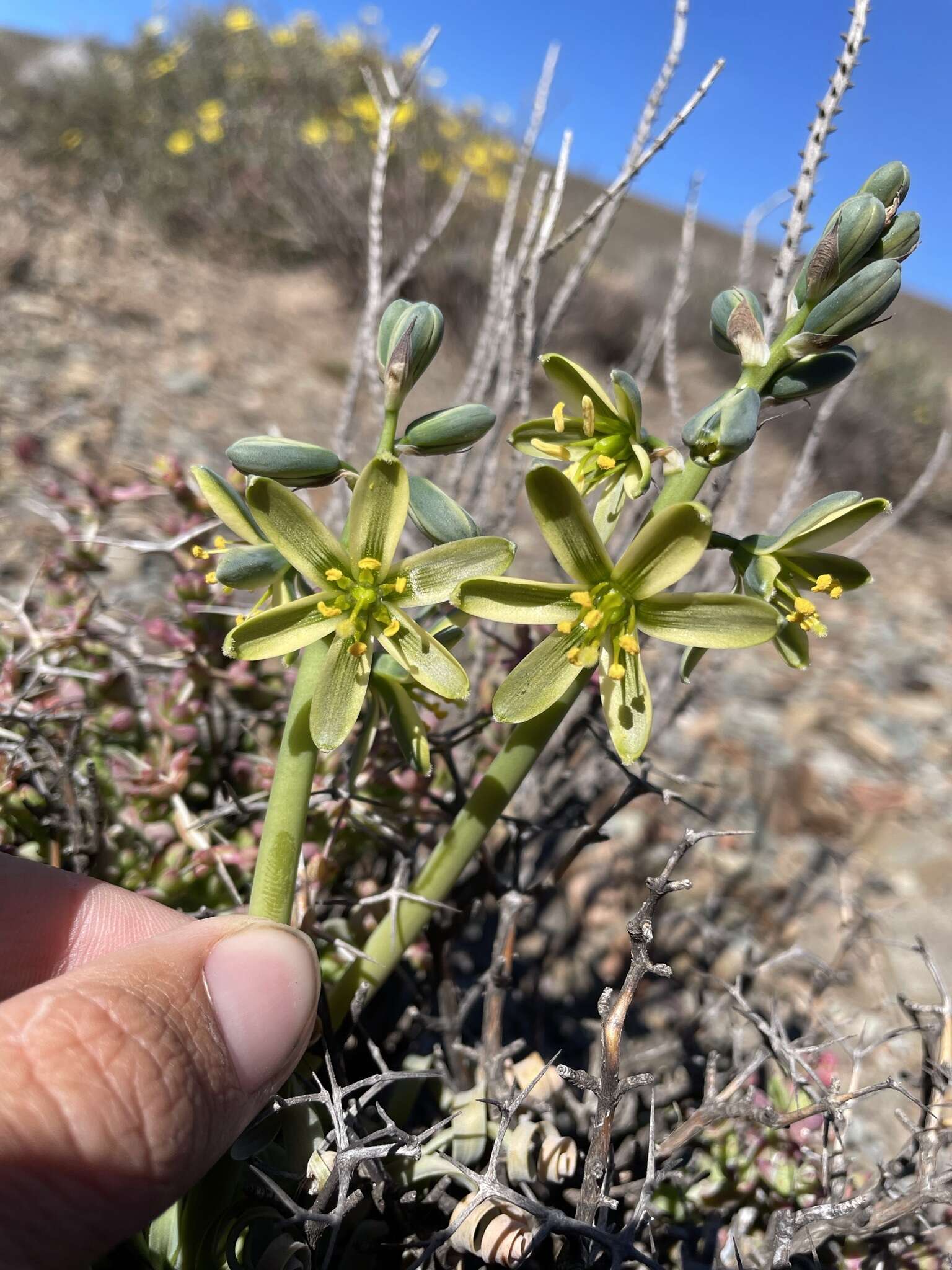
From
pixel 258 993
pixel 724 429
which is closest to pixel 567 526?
pixel 724 429

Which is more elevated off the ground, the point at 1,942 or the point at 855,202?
the point at 855,202

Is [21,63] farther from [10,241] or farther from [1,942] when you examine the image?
[1,942]

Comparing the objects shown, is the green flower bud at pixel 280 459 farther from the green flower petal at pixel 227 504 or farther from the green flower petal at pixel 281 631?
the green flower petal at pixel 281 631

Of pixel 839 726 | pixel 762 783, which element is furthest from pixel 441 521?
pixel 839 726

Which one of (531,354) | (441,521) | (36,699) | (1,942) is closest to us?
(441,521)

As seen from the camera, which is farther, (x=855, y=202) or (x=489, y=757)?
(x=489, y=757)
